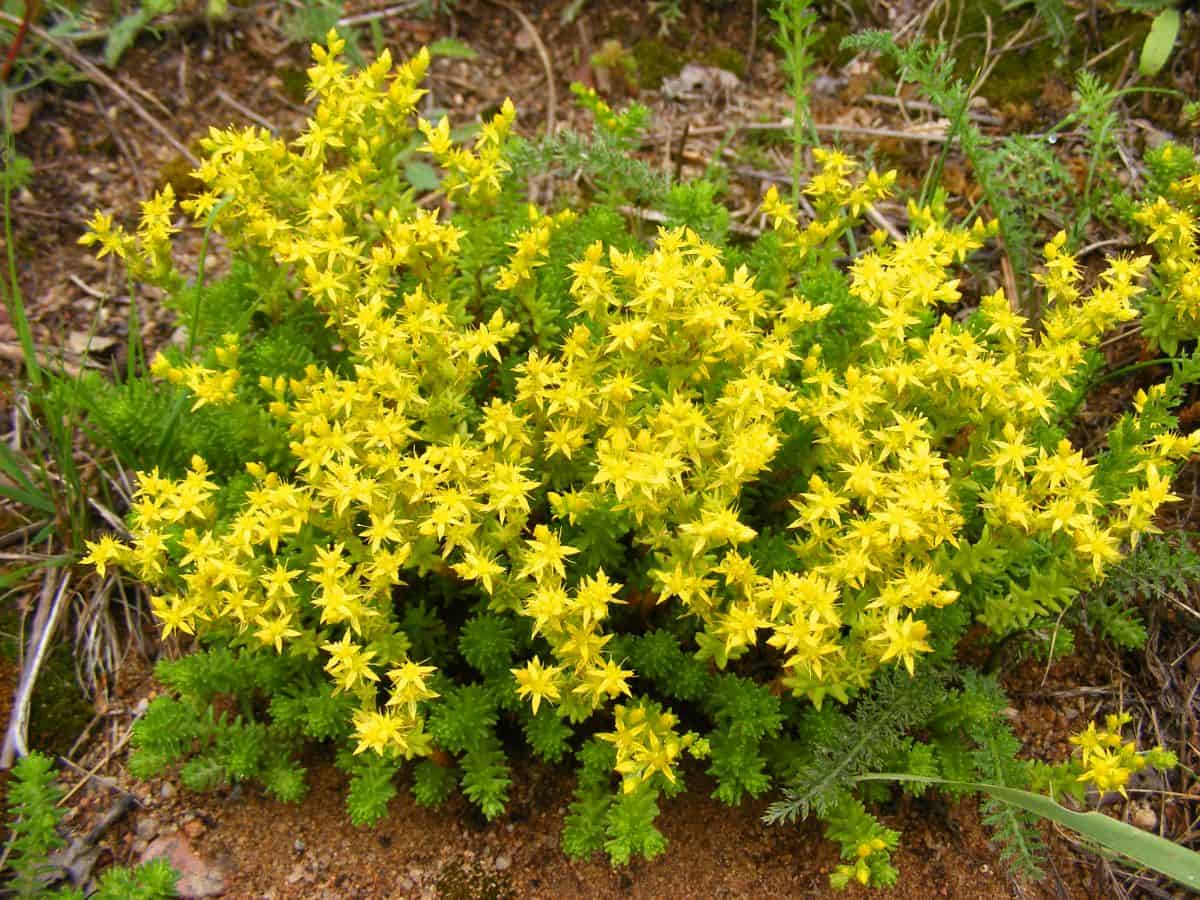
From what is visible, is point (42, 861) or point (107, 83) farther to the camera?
point (107, 83)

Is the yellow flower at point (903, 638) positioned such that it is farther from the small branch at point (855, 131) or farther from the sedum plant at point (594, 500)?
the small branch at point (855, 131)

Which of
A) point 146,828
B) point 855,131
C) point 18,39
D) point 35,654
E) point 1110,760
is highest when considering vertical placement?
point 18,39

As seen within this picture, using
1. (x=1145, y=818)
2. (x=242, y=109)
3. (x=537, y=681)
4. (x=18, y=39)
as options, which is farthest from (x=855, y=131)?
(x=18, y=39)

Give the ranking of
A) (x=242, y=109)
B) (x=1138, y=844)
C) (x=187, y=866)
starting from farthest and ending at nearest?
(x=242, y=109), (x=187, y=866), (x=1138, y=844)

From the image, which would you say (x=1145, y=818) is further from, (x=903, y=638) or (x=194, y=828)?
(x=194, y=828)

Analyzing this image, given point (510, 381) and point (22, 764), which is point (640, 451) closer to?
point (510, 381)

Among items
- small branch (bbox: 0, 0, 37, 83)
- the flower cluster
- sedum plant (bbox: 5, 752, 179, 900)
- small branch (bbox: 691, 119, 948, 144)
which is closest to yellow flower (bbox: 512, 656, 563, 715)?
→ sedum plant (bbox: 5, 752, 179, 900)
